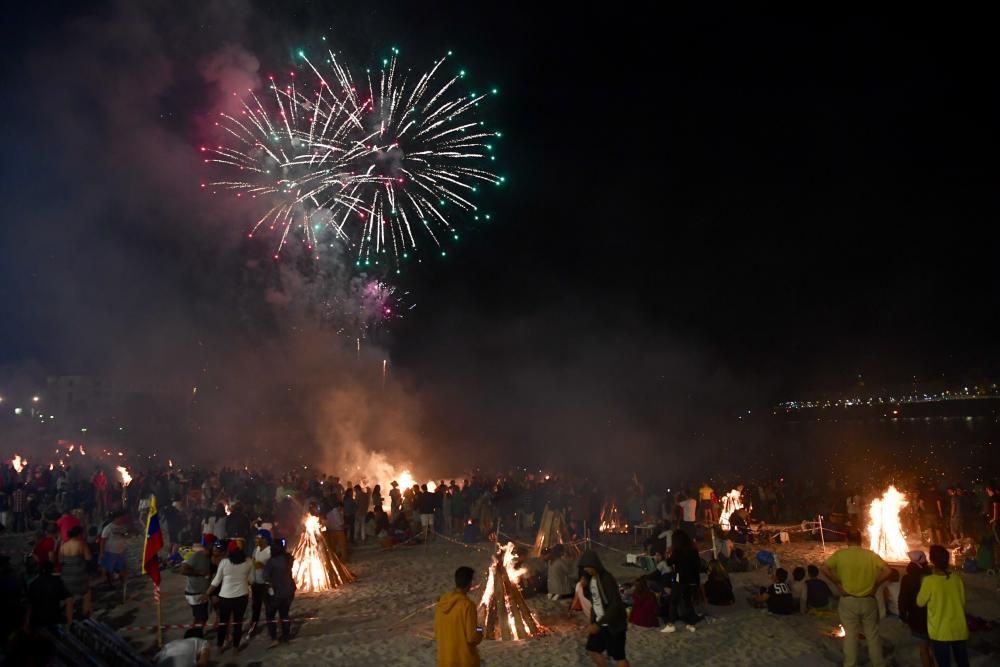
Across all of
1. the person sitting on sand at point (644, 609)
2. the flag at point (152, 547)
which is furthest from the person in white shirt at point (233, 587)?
the person sitting on sand at point (644, 609)

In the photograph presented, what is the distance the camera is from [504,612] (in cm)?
903

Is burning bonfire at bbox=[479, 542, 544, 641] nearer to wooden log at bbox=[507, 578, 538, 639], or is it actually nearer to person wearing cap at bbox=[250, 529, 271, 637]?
wooden log at bbox=[507, 578, 538, 639]

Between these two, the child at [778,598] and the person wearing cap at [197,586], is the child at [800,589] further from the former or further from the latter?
the person wearing cap at [197,586]

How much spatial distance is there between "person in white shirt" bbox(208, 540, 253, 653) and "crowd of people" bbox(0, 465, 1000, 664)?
0.05ft

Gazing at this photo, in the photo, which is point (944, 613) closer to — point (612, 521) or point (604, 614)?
point (604, 614)

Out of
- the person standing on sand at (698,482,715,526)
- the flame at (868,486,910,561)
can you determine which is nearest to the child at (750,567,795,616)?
the flame at (868,486,910,561)

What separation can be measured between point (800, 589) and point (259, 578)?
7.34m

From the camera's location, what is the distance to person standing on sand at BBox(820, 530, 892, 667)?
6.89 metres

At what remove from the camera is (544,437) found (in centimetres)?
4978

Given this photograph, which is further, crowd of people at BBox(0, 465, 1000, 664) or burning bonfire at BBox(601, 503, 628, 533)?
burning bonfire at BBox(601, 503, 628, 533)

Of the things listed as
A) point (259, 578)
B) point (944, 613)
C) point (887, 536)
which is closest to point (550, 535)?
point (259, 578)

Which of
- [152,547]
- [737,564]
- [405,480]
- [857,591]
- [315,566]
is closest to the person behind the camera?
[857,591]

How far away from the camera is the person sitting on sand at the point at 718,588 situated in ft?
33.5

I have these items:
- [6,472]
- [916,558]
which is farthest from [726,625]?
[6,472]
